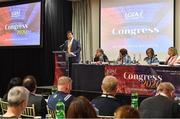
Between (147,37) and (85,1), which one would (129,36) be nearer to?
(147,37)

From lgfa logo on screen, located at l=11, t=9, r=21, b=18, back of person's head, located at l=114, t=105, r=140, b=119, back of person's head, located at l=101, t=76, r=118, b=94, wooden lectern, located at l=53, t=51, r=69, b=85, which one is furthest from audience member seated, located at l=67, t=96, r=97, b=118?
lgfa logo on screen, located at l=11, t=9, r=21, b=18

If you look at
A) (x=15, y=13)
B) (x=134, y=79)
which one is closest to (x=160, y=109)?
(x=134, y=79)

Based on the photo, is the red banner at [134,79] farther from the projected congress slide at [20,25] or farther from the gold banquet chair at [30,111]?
the projected congress slide at [20,25]

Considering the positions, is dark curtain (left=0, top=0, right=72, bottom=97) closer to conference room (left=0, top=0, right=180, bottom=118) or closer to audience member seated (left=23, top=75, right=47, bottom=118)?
conference room (left=0, top=0, right=180, bottom=118)

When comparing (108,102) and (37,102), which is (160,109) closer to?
(108,102)

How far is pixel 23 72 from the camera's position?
10703 mm

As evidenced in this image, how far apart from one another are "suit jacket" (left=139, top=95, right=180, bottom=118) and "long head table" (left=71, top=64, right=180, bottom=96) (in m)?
2.64

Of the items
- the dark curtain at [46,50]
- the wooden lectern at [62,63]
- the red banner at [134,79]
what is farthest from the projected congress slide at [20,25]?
the red banner at [134,79]

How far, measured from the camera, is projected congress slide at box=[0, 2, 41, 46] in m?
10.0

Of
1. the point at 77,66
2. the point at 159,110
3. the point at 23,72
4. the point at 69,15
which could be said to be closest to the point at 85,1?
the point at 69,15

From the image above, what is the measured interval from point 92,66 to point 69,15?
147 inches

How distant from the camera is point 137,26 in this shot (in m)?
9.48

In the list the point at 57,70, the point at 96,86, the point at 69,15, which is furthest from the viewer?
the point at 69,15

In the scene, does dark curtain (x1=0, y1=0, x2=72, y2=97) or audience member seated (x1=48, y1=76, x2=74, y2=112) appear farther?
dark curtain (x1=0, y1=0, x2=72, y2=97)
